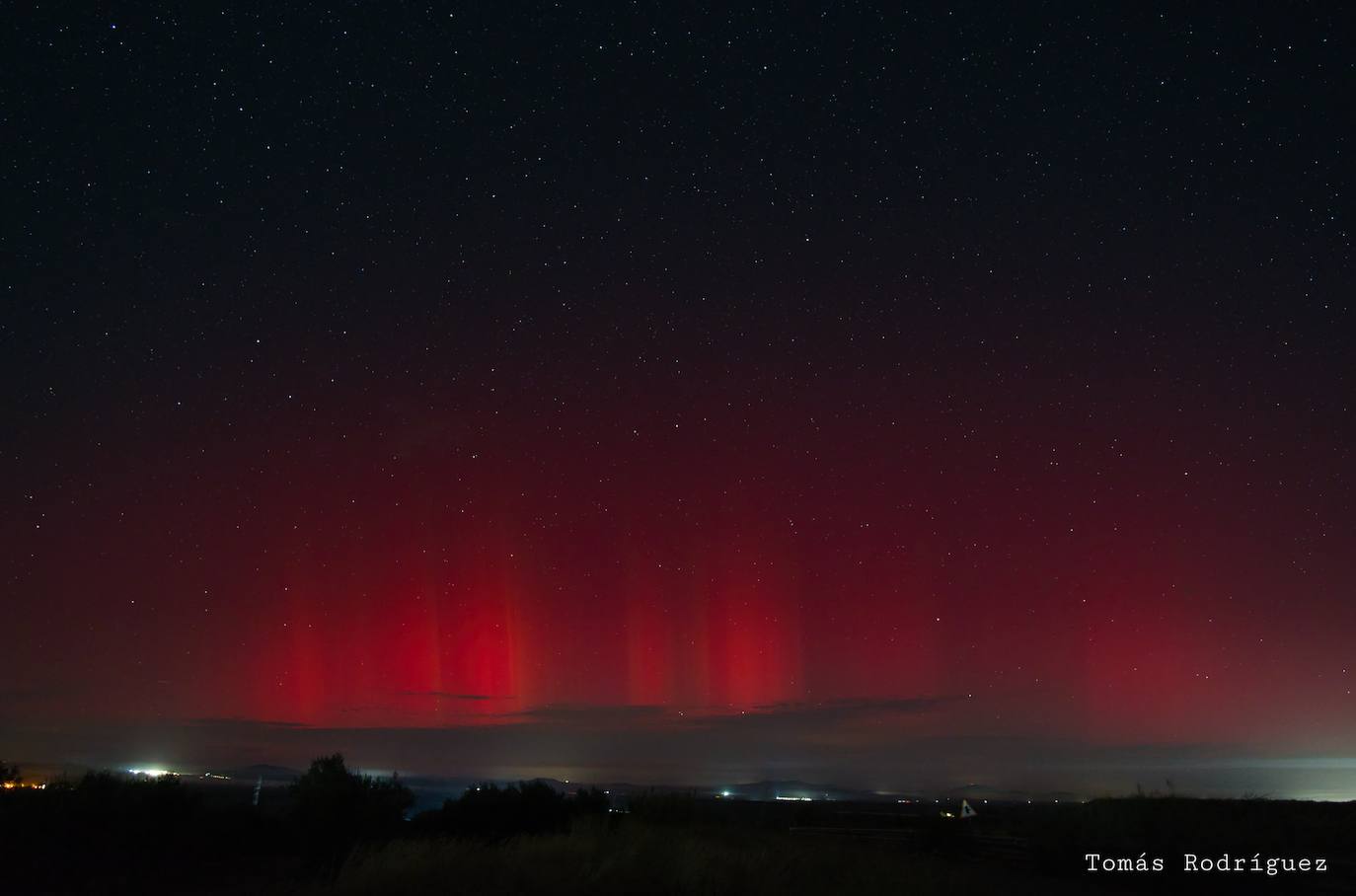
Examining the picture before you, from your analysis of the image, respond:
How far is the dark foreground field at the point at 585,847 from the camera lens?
1680 cm

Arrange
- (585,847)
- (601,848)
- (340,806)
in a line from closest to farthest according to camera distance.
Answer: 1. (585,847)
2. (601,848)
3. (340,806)

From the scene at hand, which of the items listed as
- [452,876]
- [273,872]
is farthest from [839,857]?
[273,872]

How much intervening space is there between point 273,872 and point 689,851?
1008 centimetres

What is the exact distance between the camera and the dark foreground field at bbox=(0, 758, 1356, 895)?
55.1 feet

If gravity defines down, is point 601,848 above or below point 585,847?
below

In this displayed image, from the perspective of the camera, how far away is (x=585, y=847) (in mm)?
18391

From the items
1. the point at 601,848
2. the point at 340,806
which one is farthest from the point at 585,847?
the point at 340,806

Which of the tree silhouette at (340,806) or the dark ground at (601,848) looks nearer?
the dark ground at (601,848)

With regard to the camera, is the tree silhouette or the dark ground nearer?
the dark ground

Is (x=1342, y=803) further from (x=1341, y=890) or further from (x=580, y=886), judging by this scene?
(x=580, y=886)

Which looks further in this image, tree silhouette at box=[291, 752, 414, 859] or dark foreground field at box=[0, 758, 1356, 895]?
tree silhouette at box=[291, 752, 414, 859]

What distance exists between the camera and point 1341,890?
1973 centimetres

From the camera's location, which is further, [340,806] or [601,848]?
[340,806]

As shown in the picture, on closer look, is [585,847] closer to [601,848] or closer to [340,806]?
[601,848]
